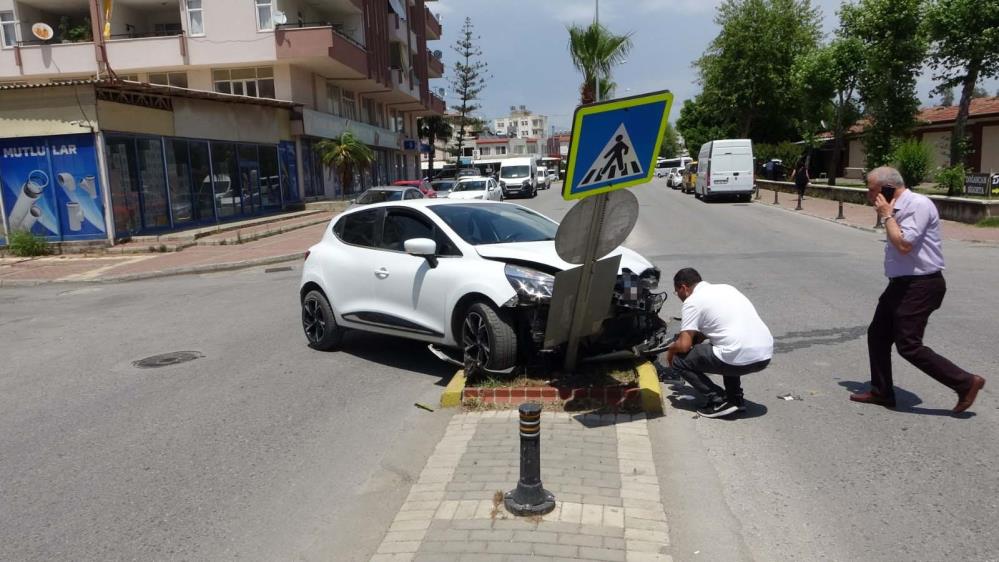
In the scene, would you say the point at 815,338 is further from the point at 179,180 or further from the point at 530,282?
the point at 179,180

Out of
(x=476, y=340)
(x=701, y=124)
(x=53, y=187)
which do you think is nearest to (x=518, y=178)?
(x=53, y=187)

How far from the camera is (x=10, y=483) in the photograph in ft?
15.5

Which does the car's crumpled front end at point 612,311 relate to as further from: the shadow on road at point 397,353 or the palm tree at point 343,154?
the palm tree at point 343,154

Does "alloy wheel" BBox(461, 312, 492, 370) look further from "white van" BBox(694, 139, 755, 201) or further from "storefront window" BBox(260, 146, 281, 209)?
"white van" BBox(694, 139, 755, 201)

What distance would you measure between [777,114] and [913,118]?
2336cm

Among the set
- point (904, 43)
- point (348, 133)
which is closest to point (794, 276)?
point (904, 43)

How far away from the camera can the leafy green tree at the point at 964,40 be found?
22531 mm

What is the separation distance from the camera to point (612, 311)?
231 inches

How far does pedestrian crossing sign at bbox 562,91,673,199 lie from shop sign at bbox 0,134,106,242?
18.6 metres

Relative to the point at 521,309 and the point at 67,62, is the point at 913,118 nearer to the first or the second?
the point at 521,309

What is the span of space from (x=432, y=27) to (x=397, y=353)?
54.4 m

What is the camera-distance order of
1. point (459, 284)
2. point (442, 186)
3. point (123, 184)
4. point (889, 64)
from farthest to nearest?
1. point (442, 186)
2. point (889, 64)
3. point (123, 184)
4. point (459, 284)

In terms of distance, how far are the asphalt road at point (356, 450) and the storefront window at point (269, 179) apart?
64.7ft

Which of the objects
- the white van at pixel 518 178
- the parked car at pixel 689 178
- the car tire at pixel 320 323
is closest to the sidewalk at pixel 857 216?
the parked car at pixel 689 178
